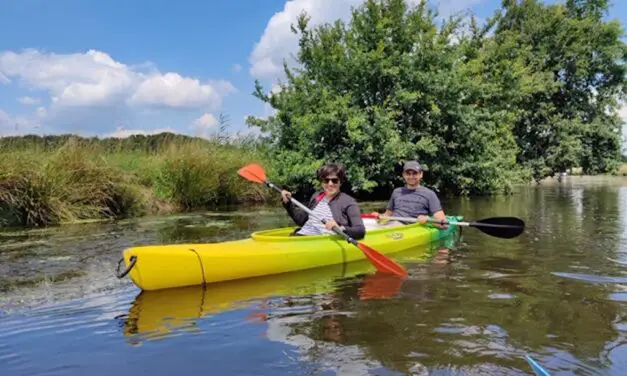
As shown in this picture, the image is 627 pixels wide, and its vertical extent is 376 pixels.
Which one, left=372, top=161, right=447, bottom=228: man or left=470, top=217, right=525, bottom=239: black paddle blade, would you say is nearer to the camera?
left=470, top=217, right=525, bottom=239: black paddle blade

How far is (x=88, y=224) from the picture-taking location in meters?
10.1

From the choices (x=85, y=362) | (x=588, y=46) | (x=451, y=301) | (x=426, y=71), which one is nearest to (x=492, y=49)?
(x=426, y=71)

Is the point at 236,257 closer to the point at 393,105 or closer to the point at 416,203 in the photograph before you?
the point at 416,203

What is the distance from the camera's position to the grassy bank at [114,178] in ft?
32.6

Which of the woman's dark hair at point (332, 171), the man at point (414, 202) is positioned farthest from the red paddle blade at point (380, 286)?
the man at point (414, 202)

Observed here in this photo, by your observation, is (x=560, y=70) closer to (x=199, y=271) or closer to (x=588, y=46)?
(x=588, y=46)

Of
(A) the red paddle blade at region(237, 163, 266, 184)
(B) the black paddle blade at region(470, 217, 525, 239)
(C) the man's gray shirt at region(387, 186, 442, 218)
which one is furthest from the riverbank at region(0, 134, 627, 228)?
(B) the black paddle blade at region(470, 217, 525, 239)

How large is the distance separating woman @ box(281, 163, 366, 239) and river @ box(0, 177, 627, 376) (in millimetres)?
471

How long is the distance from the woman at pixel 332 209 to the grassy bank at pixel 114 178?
5734mm

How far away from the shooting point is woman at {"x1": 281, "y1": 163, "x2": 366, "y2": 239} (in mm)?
6238

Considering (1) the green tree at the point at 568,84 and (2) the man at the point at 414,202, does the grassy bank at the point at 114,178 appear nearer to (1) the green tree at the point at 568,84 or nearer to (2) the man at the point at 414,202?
(2) the man at the point at 414,202

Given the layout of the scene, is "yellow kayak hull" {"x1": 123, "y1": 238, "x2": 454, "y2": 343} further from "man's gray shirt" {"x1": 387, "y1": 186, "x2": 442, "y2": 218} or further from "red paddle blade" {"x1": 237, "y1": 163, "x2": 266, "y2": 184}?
"red paddle blade" {"x1": 237, "y1": 163, "x2": 266, "y2": 184}

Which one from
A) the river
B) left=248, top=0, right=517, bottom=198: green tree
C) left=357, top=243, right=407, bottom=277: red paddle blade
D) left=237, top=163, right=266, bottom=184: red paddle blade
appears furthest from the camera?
left=248, top=0, right=517, bottom=198: green tree

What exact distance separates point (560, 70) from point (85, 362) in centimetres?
2753
